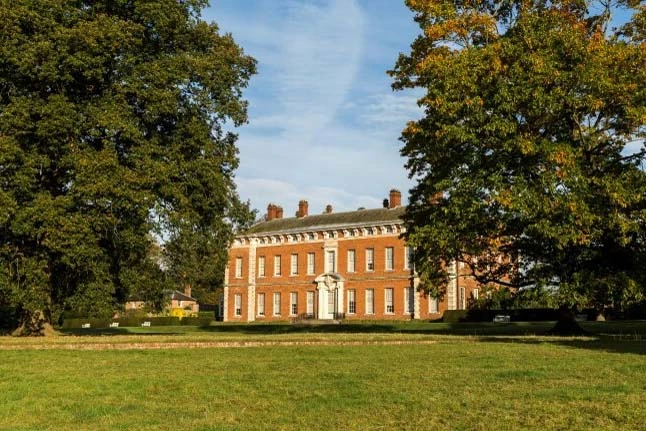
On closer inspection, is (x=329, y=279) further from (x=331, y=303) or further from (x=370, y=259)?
(x=370, y=259)

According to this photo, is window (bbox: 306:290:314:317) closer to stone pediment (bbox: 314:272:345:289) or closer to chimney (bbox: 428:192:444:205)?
stone pediment (bbox: 314:272:345:289)

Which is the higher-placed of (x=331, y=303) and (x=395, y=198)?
(x=395, y=198)

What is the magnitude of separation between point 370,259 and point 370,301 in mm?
3636

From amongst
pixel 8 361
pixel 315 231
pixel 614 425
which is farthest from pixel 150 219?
pixel 315 231

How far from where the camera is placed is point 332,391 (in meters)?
9.24

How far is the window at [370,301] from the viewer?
192 feet

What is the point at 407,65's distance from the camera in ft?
91.4

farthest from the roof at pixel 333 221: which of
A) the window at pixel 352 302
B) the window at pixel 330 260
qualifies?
the window at pixel 352 302

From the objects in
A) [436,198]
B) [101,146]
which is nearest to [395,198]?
[436,198]

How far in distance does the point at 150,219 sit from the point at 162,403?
55.2ft

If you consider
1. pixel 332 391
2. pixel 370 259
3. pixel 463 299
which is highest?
pixel 370 259

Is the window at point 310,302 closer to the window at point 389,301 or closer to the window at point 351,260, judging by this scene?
the window at point 351,260

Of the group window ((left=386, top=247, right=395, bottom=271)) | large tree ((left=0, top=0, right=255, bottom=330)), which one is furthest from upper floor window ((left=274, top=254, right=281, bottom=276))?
large tree ((left=0, top=0, right=255, bottom=330))

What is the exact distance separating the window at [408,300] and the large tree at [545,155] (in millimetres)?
31575
